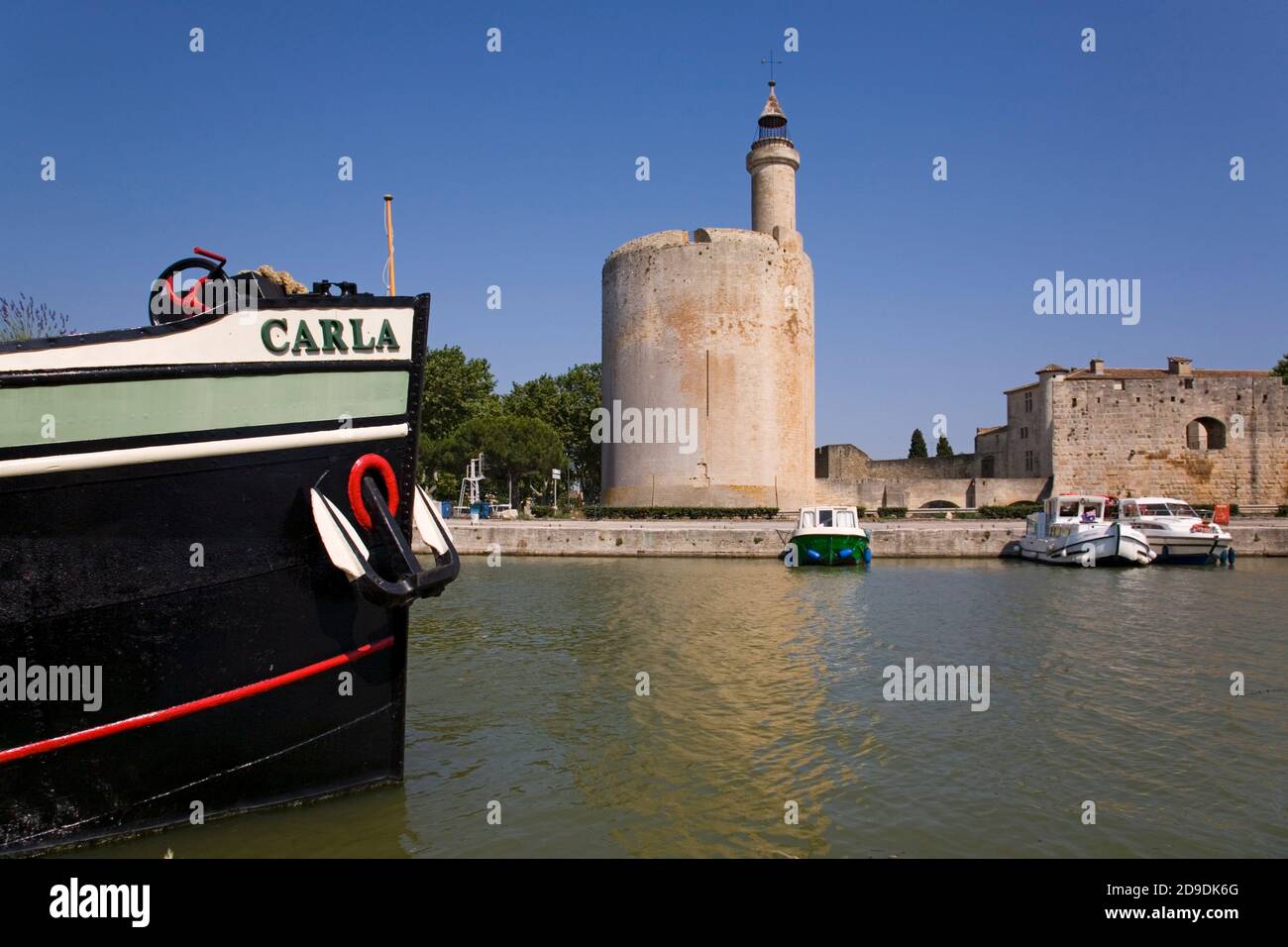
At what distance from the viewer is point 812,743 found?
7.48 meters

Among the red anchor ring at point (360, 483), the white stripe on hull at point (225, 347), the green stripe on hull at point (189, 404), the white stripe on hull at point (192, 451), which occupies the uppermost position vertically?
the white stripe on hull at point (225, 347)

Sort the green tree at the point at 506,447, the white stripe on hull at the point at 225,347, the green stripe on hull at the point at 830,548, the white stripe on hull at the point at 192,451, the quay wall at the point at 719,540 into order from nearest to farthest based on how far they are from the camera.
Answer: the white stripe on hull at the point at 192,451, the white stripe on hull at the point at 225,347, the green stripe on hull at the point at 830,548, the quay wall at the point at 719,540, the green tree at the point at 506,447

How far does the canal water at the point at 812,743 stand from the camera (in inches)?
214

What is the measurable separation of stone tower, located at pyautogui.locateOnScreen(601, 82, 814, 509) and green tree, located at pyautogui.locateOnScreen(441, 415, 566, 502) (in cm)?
440

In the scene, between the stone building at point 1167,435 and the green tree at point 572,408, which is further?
the green tree at point 572,408

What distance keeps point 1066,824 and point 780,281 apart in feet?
124

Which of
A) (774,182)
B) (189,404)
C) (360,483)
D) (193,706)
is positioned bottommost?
(193,706)

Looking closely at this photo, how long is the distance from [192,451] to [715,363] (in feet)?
119

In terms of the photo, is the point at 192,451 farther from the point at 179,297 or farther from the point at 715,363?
the point at 715,363

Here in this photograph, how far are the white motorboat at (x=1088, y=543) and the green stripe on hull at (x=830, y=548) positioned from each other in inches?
254

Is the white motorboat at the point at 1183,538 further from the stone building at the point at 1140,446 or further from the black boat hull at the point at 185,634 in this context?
the black boat hull at the point at 185,634

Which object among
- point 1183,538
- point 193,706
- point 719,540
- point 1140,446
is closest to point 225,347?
point 193,706

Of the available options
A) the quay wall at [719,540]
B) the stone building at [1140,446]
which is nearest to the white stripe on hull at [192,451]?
the quay wall at [719,540]

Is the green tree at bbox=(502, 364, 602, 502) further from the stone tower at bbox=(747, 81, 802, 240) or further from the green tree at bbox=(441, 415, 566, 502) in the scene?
the stone tower at bbox=(747, 81, 802, 240)
